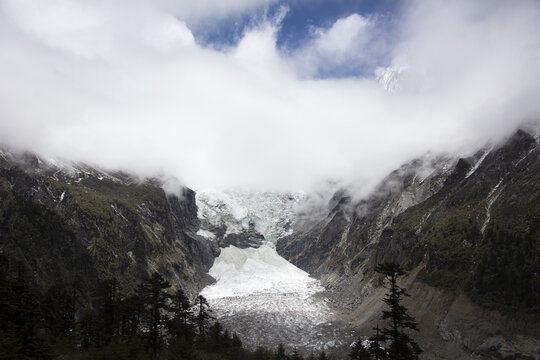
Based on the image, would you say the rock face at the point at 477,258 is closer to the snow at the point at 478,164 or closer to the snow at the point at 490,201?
the snow at the point at 490,201

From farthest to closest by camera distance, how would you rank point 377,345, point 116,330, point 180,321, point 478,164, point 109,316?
point 478,164, point 116,330, point 109,316, point 180,321, point 377,345

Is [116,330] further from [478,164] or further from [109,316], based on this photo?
[478,164]

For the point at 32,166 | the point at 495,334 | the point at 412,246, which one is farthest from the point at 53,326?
the point at 32,166

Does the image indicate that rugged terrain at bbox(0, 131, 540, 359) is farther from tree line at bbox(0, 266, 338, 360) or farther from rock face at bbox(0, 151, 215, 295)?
tree line at bbox(0, 266, 338, 360)

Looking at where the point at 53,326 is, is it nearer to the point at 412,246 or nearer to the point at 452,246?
the point at 452,246

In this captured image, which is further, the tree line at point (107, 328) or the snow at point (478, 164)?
the snow at point (478, 164)

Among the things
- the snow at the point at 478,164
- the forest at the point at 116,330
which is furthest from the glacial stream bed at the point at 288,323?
the snow at the point at 478,164

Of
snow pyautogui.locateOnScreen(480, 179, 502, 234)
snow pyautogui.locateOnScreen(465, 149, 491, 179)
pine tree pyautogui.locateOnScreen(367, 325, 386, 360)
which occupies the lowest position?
pine tree pyautogui.locateOnScreen(367, 325, 386, 360)

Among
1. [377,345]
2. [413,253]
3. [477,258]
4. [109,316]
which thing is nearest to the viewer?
[377,345]

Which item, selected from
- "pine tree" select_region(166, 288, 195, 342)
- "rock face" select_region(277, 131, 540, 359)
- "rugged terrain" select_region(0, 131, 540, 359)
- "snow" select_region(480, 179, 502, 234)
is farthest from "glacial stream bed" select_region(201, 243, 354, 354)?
"pine tree" select_region(166, 288, 195, 342)

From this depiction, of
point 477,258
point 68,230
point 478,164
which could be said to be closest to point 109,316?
point 68,230

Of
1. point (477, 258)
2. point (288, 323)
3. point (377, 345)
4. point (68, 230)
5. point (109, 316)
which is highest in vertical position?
point (68, 230)
